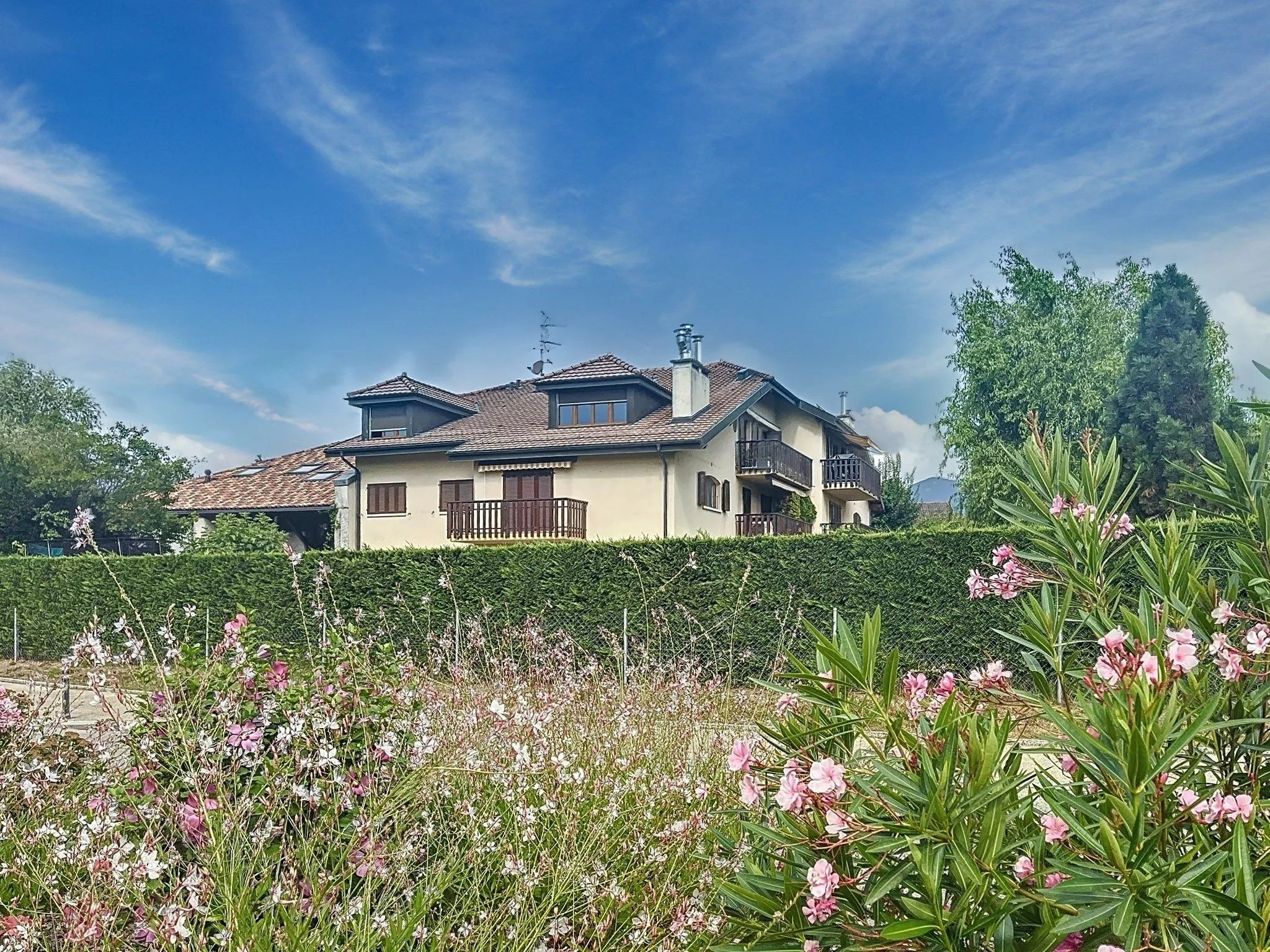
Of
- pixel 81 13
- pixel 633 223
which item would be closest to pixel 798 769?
pixel 81 13

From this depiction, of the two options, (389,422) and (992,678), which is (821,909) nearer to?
(992,678)

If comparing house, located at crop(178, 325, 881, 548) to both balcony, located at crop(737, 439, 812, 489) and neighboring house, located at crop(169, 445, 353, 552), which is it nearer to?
balcony, located at crop(737, 439, 812, 489)

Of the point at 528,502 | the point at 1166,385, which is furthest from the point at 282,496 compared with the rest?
the point at 1166,385

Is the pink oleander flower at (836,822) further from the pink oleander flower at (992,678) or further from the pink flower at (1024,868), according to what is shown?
the pink oleander flower at (992,678)

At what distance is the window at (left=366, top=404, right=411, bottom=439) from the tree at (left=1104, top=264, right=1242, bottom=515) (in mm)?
20756

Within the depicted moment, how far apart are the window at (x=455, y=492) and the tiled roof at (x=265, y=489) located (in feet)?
14.5

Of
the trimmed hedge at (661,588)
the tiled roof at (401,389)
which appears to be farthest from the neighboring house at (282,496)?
the trimmed hedge at (661,588)

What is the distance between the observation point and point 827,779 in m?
1.96

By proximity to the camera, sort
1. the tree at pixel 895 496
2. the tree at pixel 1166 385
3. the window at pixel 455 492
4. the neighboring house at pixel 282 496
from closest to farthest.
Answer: the tree at pixel 1166 385
the window at pixel 455 492
the neighboring house at pixel 282 496
the tree at pixel 895 496

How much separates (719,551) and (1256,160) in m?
10.6

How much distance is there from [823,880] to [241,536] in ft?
94.1

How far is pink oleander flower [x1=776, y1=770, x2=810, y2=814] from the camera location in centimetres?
200

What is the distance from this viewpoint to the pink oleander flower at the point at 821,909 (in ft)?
6.60

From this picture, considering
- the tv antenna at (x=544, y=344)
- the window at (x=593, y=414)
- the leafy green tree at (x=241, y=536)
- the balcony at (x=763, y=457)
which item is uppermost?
the tv antenna at (x=544, y=344)
